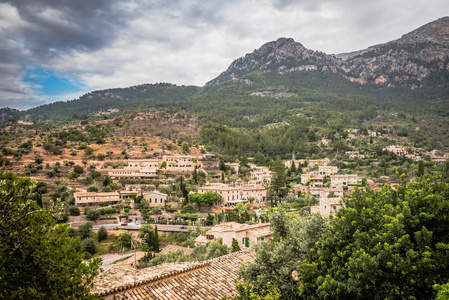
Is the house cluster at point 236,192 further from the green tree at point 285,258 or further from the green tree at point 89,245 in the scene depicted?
the green tree at point 285,258

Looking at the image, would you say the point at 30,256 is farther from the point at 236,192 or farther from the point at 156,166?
the point at 156,166

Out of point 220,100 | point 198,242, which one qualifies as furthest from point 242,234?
point 220,100

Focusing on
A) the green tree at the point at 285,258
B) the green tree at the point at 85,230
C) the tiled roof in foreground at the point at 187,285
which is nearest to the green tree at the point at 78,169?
the green tree at the point at 85,230

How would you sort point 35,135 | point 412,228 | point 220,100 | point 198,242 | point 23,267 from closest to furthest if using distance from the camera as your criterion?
point 23,267 < point 412,228 < point 198,242 < point 35,135 < point 220,100

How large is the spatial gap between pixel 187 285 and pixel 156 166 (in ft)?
167

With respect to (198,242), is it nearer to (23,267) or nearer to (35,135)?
(23,267)

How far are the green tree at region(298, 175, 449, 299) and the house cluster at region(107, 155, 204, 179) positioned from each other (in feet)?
161

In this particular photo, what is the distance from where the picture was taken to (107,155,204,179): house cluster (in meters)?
52.9

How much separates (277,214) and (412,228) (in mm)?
3899

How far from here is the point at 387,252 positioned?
20.2 ft

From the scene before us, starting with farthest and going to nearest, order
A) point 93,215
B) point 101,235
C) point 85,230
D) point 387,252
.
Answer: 1. point 93,215
2. point 85,230
3. point 101,235
4. point 387,252

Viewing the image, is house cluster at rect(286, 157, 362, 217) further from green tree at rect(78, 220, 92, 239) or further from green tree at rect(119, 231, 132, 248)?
green tree at rect(78, 220, 92, 239)

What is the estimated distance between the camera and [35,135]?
217 feet

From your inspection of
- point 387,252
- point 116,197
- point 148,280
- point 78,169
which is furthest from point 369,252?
point 78,169
